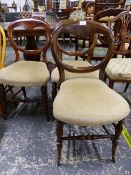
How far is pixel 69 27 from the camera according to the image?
4.95 ft

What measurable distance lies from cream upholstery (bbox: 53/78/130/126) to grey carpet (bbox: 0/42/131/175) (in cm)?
44

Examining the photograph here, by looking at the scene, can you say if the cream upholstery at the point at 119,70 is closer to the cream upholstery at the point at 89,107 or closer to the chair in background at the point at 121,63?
the chair in background at the point at 121,63

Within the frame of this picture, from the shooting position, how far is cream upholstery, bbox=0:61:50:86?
1.68 metres

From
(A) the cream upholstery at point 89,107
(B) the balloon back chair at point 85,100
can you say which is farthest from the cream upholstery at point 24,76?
(A) the cream upholstery at point 89,107

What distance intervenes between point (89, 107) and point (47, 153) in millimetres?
594

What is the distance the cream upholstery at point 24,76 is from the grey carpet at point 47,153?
42 cm

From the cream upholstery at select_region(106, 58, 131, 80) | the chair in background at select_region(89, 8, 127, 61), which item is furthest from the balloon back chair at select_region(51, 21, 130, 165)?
the chair in background at select_region(89, 8, 127, 61)

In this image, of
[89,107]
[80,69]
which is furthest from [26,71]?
[89,107]

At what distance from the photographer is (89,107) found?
46.1 inches

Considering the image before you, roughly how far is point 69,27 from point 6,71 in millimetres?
665

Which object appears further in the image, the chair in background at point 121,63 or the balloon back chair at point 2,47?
the balloon back chair at point 2,47

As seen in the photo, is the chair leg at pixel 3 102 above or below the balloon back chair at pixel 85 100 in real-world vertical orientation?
below

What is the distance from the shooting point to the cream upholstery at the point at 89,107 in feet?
3.72

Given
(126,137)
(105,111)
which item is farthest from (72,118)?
(126,137)
